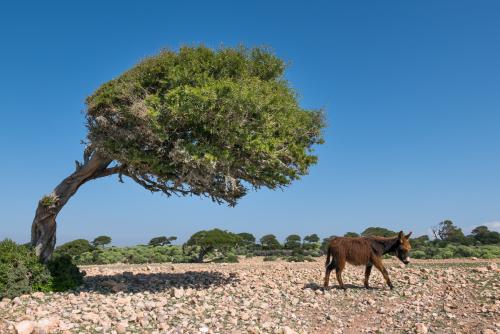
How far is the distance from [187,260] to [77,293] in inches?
652

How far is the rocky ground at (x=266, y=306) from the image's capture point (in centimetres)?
1004

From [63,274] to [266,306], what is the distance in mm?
6629

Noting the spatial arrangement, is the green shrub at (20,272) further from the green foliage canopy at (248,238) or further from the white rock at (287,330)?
the green foliage canopy at (248,238)

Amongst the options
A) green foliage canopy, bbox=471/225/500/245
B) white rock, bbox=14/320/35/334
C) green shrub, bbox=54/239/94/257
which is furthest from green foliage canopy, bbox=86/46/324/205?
green foliage canopy, bbox=471/225/500/245

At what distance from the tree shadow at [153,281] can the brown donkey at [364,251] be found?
3505 millimetres

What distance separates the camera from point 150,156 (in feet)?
40.8

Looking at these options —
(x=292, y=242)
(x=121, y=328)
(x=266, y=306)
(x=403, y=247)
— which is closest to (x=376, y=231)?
(x=292, y=242)

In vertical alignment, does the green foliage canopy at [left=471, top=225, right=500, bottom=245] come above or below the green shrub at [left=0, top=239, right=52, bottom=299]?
above

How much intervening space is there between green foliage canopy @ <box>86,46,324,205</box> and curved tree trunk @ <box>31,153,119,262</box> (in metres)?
0.61

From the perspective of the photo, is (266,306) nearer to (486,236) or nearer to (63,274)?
(63,274)

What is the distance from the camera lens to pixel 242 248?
41.7m

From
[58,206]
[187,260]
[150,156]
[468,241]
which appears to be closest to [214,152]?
[150,156]

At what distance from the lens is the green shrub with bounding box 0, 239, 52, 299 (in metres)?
12.6

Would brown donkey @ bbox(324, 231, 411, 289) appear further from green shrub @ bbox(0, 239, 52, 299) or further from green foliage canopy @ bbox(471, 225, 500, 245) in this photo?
green foliage canopy @ bbox(471, 225, 500, 245)
